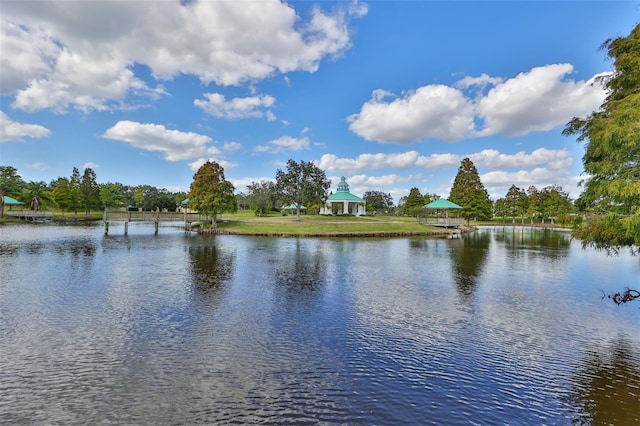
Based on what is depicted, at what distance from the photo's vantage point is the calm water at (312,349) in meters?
6.50

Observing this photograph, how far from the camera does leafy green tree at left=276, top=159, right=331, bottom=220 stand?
58.8m

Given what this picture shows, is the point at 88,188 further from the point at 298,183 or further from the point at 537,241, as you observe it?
the point at 537,241

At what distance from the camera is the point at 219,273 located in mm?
19562

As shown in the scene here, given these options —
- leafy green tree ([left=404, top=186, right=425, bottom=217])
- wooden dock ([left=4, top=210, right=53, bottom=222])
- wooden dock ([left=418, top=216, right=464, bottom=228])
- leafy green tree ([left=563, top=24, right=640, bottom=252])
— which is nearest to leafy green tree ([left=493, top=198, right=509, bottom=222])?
leafy green tree ([left=404, top=186, right=425, bottom=217])

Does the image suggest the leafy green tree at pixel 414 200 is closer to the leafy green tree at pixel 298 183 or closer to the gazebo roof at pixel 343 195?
the gazebo roof at pixel 343 195

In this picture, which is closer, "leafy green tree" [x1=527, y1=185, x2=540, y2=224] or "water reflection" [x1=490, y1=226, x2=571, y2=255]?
"water reflection" [x1=490, y1=226, x2=571, y2=255]

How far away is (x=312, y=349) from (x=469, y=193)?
62820 mm

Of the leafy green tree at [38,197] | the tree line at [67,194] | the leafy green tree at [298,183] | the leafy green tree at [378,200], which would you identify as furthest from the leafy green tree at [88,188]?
the leafy green tree at [378,200]

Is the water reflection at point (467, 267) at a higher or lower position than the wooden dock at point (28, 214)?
lower

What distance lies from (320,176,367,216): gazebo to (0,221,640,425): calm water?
54.9 meters

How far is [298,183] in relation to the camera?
5925 centimetres

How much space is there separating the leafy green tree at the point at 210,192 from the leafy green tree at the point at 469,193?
141 feet

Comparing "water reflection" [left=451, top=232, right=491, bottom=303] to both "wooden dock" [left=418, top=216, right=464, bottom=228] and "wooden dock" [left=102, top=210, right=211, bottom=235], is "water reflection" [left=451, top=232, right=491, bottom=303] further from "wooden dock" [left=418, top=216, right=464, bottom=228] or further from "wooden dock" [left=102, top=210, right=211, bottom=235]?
"wooden dock" [left=102, top=210, right=211, bottom=235]

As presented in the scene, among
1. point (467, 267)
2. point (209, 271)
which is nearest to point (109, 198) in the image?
point (209, 271)
